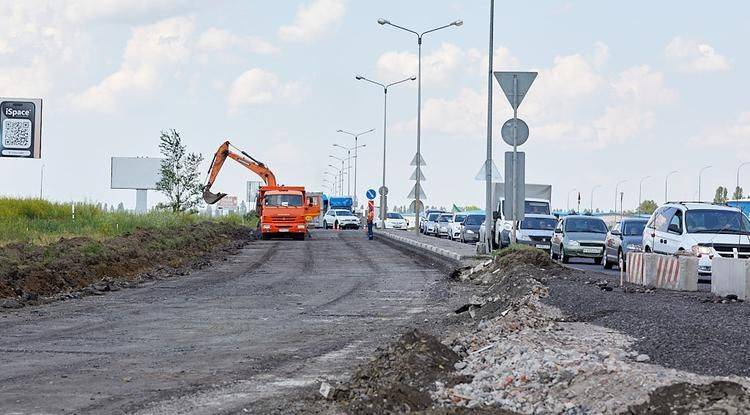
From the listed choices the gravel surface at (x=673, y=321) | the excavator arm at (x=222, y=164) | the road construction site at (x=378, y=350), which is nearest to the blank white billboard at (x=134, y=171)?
the excavator arm at (x=222, y=164)

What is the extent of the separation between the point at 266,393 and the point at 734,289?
1243cm

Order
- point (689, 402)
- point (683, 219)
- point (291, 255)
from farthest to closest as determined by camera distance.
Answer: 1. point (291, 255)
2. point (683, 219)
3. point (689, 402)

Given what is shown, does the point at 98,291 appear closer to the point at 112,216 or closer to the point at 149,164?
the point at 112,216

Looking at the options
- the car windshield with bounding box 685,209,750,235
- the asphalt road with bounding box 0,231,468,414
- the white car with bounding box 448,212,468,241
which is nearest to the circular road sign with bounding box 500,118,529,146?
the asphalt road with bounding box 0,231,468,414

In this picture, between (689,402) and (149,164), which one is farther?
(149,164)

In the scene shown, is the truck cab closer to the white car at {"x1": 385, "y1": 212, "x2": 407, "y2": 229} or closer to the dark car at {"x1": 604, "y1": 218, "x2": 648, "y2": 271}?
the dark car at {"x1": 604, "y1": 218, "x2": 648, "y2": 271}

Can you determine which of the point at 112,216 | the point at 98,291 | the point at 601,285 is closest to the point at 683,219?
the point at 601,285

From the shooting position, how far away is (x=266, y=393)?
34.3ft

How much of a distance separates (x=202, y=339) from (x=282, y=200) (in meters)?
43.7

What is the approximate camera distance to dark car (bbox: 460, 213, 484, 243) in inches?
2411

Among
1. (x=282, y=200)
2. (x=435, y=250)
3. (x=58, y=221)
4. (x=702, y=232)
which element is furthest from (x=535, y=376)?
(x=282, y=200)

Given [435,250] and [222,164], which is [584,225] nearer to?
[435,250]

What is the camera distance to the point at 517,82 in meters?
29.6

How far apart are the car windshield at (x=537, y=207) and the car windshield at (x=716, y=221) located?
2547 centimetres
